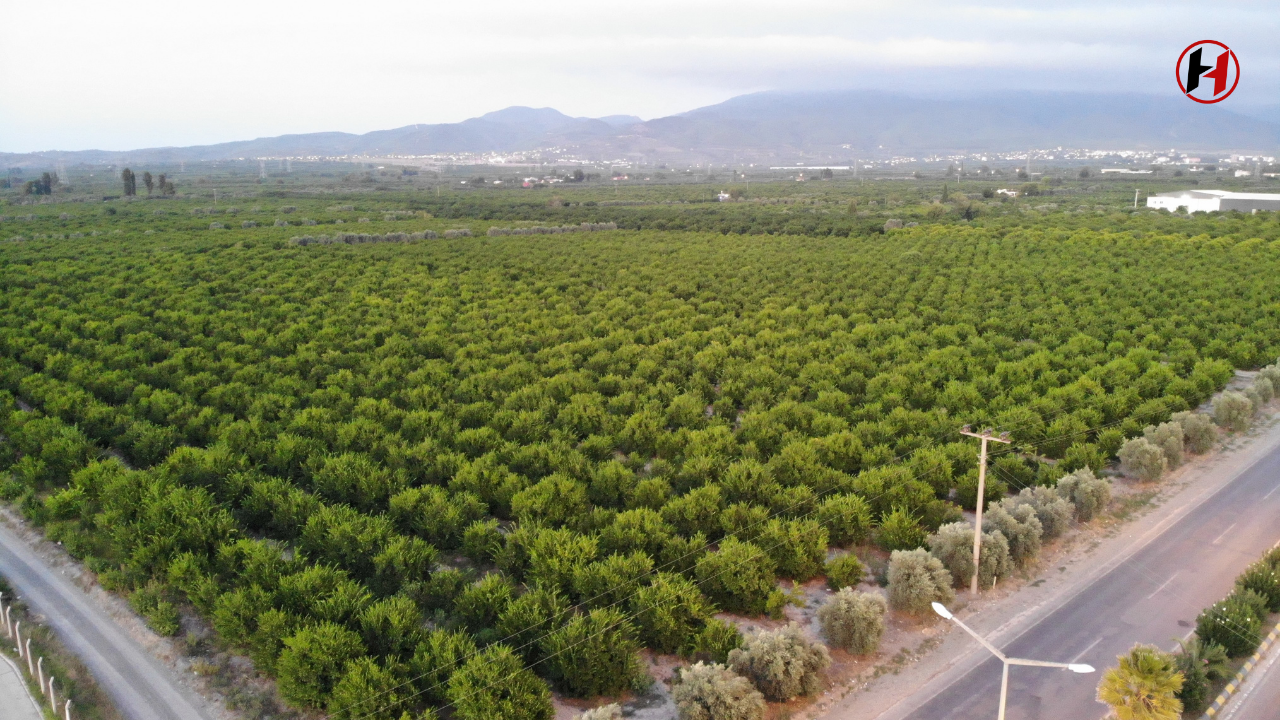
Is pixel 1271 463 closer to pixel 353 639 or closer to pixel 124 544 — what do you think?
pixel 353 639

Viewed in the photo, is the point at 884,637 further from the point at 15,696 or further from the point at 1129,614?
the point at 15,696

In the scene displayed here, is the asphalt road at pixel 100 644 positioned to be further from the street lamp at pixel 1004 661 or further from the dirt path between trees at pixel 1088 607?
the street lamp at pixel 1004 661

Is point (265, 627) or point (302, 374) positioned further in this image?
point (302, 374)

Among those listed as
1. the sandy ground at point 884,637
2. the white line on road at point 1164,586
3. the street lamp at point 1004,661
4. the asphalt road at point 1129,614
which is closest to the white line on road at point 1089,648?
the asphalt road at point 1129,614

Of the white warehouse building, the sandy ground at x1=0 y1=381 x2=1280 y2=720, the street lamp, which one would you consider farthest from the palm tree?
the white warehouse building

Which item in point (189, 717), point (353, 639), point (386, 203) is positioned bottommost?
point (189, 717)

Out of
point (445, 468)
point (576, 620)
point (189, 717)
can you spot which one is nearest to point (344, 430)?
point (445, 468)

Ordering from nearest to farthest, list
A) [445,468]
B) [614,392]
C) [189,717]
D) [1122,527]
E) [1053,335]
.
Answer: [189,717] → [1122,527] → [445,468] → [614,392] → [1053,335]

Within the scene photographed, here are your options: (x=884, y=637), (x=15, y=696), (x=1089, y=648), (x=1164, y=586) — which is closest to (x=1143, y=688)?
(x=1089, y=648)
